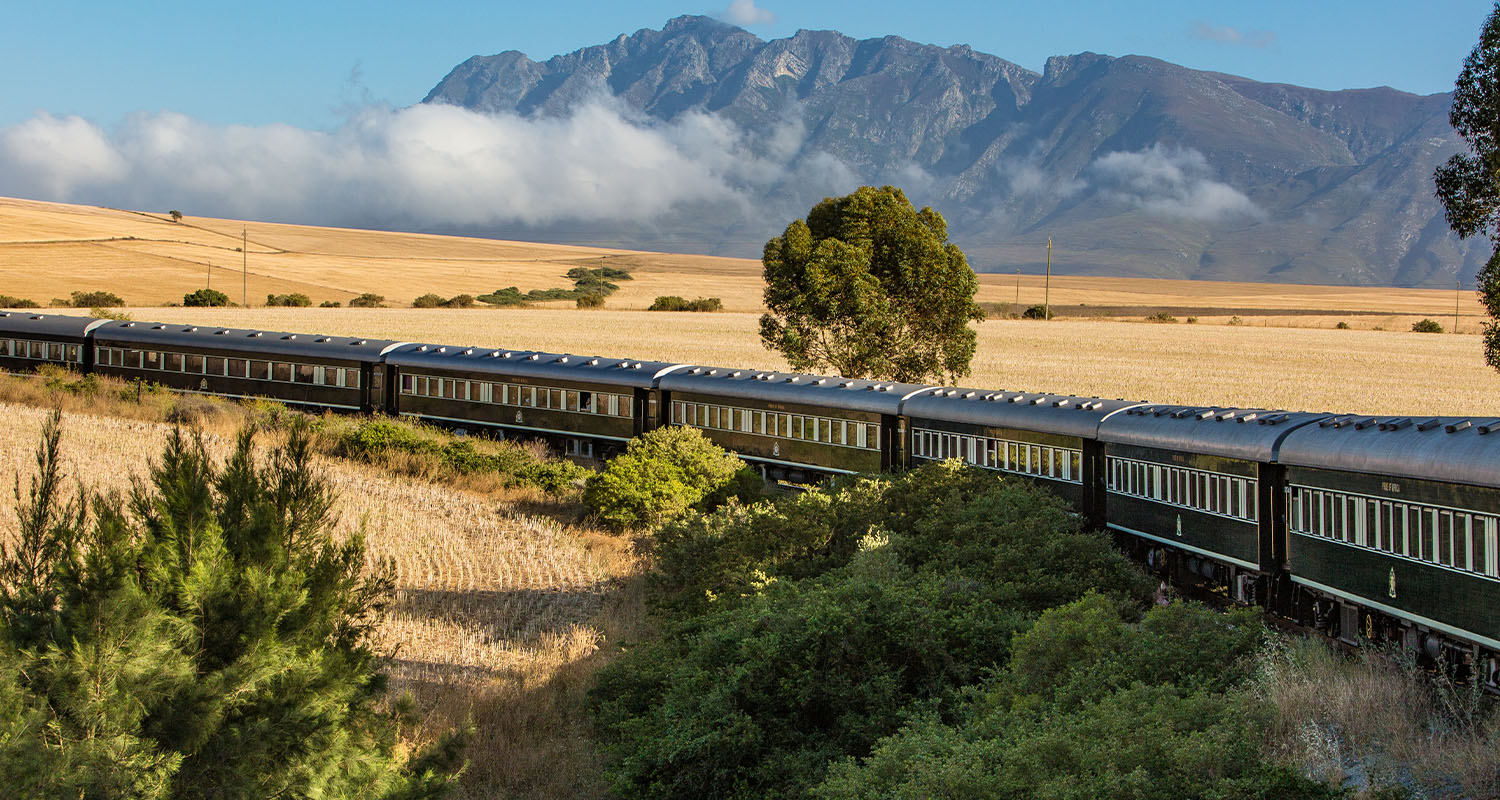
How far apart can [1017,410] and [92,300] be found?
224 ft

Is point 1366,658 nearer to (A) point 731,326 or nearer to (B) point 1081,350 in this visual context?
(B) point 1081,350

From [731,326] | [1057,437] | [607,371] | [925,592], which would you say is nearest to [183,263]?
[731,326]

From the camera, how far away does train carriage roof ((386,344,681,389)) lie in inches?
1328

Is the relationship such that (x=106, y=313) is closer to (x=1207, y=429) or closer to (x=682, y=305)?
(x=682, y=305)

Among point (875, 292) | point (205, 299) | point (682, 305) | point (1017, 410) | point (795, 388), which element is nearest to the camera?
point (1017, 410)

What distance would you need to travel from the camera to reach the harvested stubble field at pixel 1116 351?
44031 mm

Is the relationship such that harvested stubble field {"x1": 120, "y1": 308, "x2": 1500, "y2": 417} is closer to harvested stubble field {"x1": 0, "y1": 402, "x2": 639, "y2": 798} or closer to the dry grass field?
the dry grass field

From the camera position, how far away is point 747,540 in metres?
17.8

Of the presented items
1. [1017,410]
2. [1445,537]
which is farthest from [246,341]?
[1445,537]

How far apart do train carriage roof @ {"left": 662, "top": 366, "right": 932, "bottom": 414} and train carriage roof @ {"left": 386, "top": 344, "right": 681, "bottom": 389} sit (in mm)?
998

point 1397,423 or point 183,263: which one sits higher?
point 183,263

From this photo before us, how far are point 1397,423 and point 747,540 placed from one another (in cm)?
803

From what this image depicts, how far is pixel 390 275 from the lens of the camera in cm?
11200

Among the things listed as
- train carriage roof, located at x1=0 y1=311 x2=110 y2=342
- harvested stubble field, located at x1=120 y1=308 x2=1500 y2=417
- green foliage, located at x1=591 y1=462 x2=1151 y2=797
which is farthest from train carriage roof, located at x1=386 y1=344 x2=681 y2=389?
green foliage, located at x1=591 y1=462 x2=1151 y2=797
